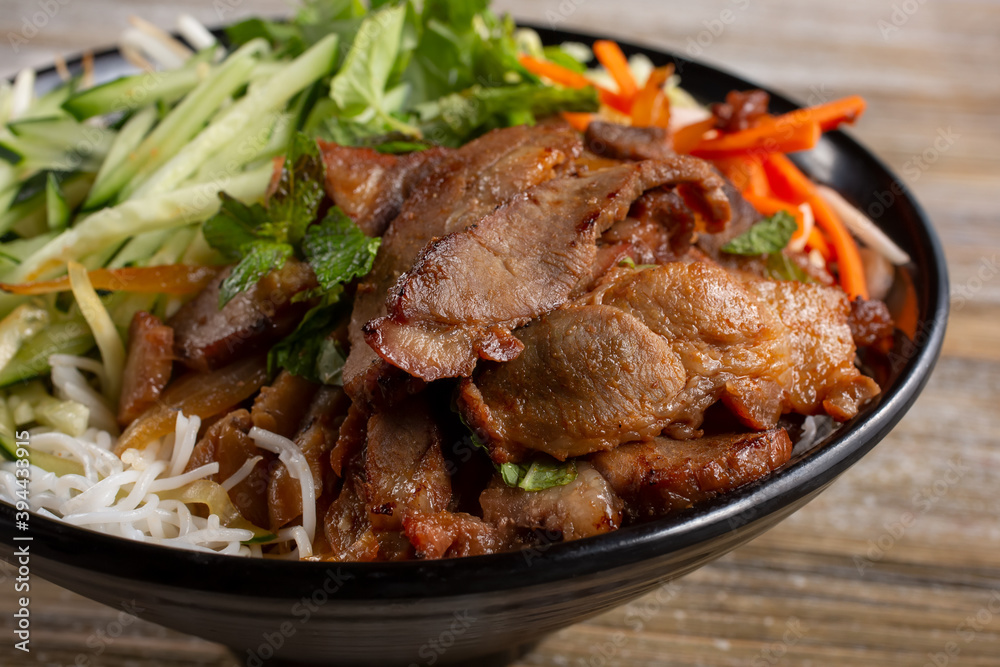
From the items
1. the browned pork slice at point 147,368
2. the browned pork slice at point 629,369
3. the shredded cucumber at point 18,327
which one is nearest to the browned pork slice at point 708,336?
the browned pork slice at point 629,369

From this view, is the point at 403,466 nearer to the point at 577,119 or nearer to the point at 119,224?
the point at 119,224

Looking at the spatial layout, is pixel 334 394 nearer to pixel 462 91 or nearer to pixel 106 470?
pixel 106 470

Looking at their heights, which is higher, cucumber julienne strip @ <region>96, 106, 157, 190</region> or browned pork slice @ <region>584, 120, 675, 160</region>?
browned pork slice @ <region>584, 120, 675, 160</region>

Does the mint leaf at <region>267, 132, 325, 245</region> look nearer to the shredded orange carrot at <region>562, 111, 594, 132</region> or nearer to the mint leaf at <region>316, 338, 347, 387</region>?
the mint leaf at <region>316, 338, 347, 387</region>

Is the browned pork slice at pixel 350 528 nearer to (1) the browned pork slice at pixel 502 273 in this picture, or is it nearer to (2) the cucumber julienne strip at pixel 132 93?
(1) the browned pork slice at pixel 502 273

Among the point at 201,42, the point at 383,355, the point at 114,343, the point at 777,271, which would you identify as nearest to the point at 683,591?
the point at 777,271

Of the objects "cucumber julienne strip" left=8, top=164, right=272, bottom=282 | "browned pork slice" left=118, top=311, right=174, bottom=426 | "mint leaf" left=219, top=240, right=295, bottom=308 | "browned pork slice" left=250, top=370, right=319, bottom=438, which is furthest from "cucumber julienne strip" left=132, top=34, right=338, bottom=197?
"browned pork slice" left=250, top=370, right=319, bottom=438
